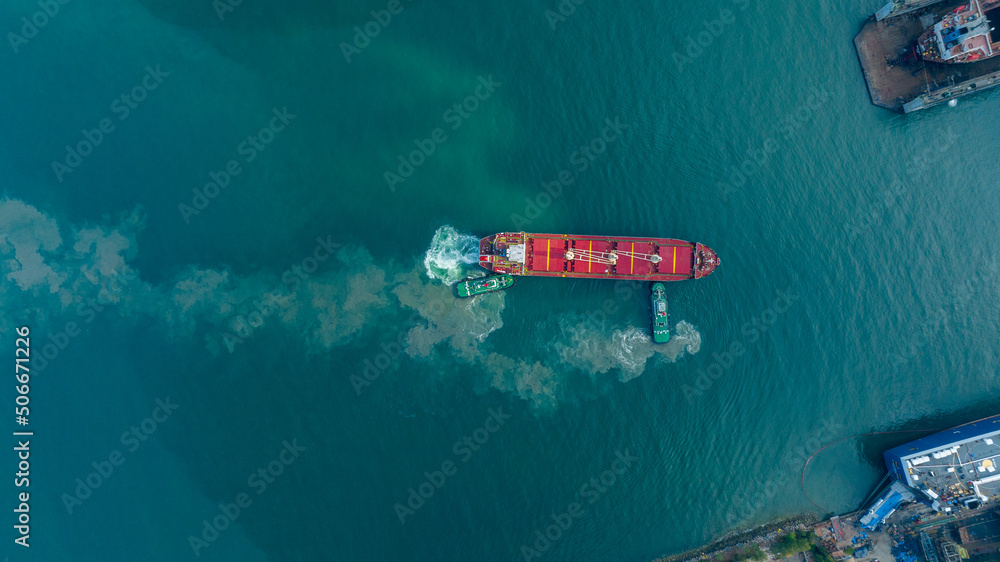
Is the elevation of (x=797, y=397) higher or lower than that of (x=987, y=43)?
lower

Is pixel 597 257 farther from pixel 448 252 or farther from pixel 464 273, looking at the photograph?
pixel 448 252

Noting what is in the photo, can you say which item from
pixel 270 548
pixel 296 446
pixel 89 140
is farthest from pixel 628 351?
pixel 89 140

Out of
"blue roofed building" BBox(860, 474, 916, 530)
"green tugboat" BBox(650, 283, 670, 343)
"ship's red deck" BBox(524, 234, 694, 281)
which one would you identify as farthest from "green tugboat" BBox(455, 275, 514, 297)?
"blue roofed building" BBox(860, 474, 916, 530)

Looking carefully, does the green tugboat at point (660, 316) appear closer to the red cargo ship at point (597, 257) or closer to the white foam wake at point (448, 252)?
the red cargo ship at point (597, 257)

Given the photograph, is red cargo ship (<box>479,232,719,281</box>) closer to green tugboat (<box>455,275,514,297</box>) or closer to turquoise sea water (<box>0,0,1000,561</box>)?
green tugboat (<box>455,275,514,297</box>)

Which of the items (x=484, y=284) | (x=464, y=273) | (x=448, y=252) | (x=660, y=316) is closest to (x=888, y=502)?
(x=660, y=316)

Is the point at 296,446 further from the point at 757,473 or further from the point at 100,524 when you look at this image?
the point at 757,473
